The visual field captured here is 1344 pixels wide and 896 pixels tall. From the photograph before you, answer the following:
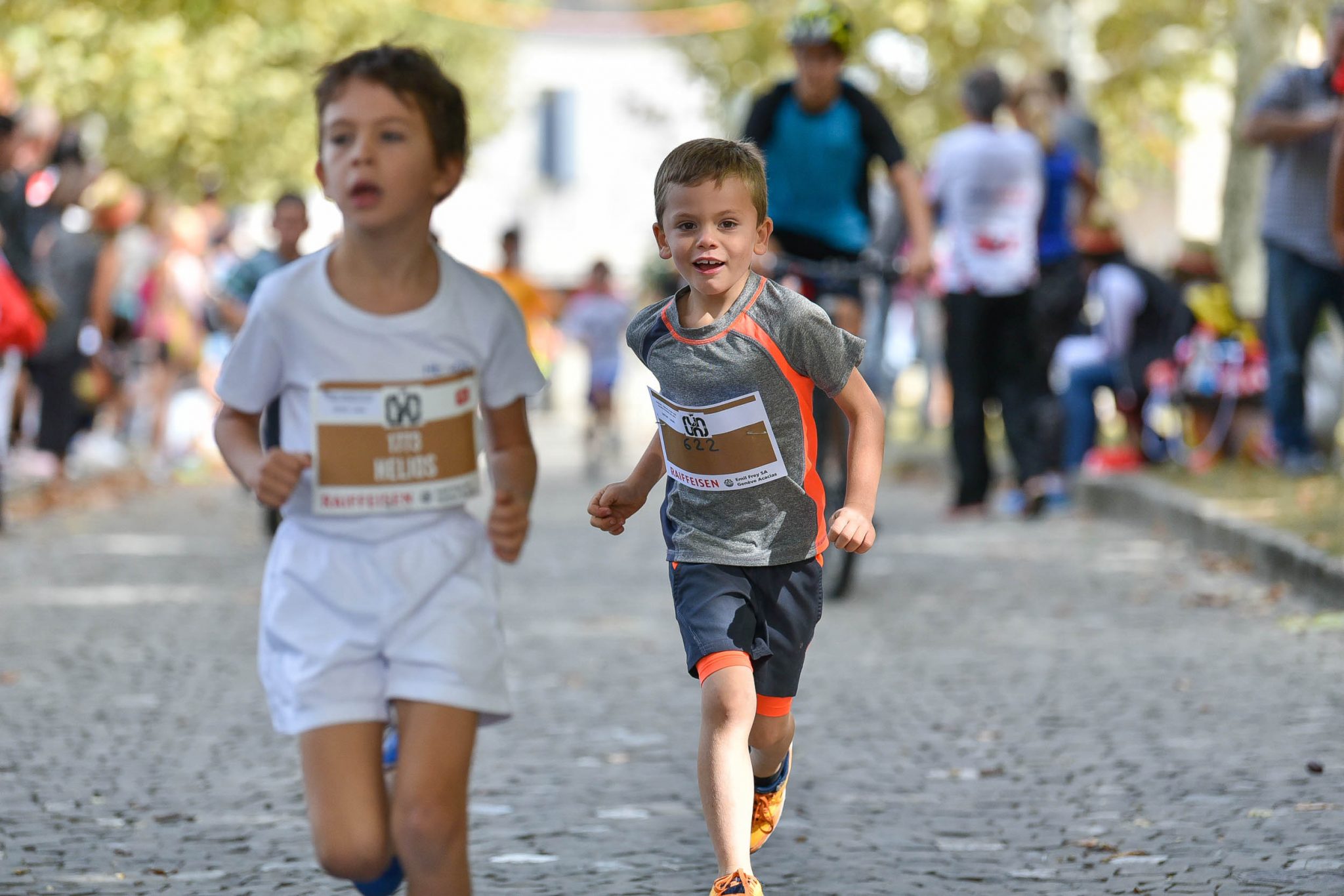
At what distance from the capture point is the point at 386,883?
11.7 feet

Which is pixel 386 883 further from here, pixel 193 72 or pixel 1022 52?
pixel 1022 52

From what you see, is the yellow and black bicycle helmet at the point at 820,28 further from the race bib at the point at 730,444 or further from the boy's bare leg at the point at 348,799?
the boy's bare leg at the point at 348,799

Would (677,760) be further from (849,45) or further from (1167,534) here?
(1167,534)

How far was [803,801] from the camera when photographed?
509 cm

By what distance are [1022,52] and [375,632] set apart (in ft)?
72.3

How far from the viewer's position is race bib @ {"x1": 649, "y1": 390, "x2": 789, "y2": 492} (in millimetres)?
4031

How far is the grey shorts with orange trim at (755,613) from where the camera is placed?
13.2 feet

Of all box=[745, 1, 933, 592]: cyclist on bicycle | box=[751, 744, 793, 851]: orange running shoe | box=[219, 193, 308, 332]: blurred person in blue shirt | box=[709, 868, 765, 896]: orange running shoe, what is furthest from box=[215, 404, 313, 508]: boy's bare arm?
box=[219, 193, 308, 332]: blurred person in blue shirt

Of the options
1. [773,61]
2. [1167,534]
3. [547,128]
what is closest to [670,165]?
[1167,534]

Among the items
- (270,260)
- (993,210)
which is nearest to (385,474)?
(270,260)

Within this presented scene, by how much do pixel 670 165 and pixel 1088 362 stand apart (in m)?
9.48

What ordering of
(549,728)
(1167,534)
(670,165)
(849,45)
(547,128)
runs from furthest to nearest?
(547,128), (1167,534), (849,45), (549,728), (670,165)

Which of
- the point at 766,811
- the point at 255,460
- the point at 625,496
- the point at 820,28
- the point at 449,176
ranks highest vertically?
the point at 820,28

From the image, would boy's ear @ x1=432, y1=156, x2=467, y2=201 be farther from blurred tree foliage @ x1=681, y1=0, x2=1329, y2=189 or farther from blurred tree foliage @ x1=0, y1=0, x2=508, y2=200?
blurred tree foliage @ x1=681, y1=0, x2=1329, y2=189
